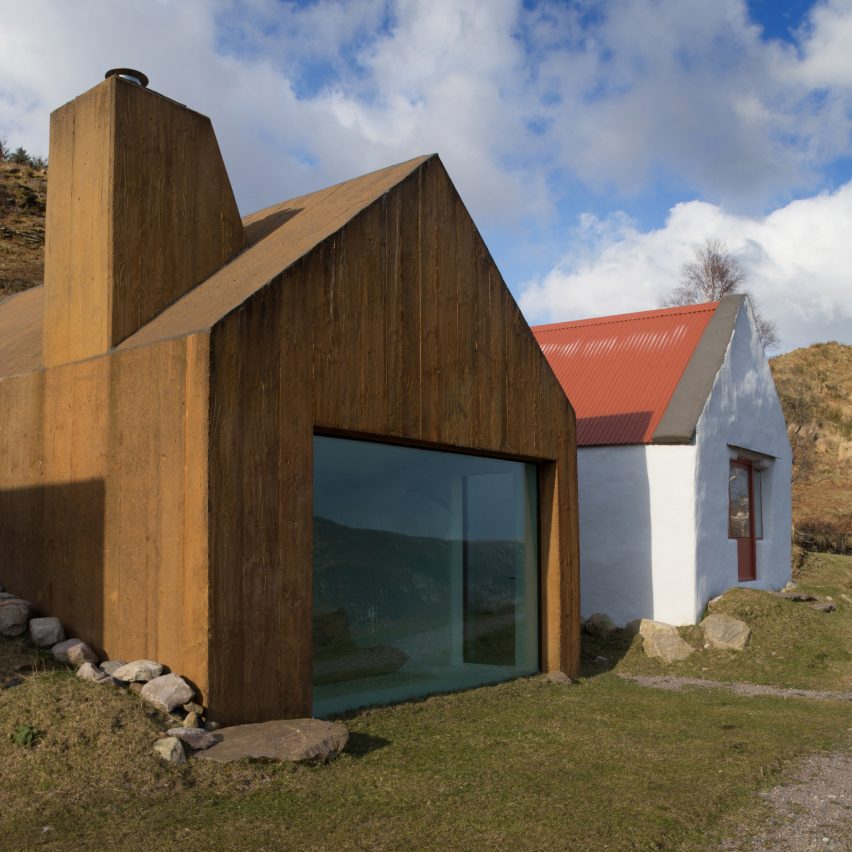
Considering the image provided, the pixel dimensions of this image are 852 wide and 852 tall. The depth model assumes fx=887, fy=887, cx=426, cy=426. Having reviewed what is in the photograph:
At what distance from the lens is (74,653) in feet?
23.2

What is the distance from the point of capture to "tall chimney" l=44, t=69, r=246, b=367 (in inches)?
314

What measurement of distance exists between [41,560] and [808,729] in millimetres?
7408

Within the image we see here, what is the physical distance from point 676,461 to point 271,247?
7.63 metres

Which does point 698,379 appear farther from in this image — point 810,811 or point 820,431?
point 820,431

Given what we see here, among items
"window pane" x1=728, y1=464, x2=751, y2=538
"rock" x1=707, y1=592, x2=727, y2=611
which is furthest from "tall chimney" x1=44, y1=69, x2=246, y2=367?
"window pane" x1=728, y1=464, x2=751, y2=538

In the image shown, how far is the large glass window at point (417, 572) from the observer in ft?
25.9

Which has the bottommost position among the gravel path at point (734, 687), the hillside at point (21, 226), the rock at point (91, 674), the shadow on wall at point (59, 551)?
the gravel path at point (734, 687)

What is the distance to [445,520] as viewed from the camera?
9461mm

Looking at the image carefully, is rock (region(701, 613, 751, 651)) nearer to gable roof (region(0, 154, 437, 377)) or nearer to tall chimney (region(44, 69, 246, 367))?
gable roof (region(0, 154, 437, 377))

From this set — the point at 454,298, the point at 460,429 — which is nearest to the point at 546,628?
the point at 460,429

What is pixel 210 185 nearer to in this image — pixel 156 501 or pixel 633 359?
pixel 156 501

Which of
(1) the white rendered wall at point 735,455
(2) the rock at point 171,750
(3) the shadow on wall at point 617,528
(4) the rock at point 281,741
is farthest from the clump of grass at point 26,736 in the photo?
(1) the white rendered wall at point 735,455

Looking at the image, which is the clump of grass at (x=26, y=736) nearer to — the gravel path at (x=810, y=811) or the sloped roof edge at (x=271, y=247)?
the sloped roof edge at (x=271, y=247)

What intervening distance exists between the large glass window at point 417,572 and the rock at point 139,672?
1.45m
